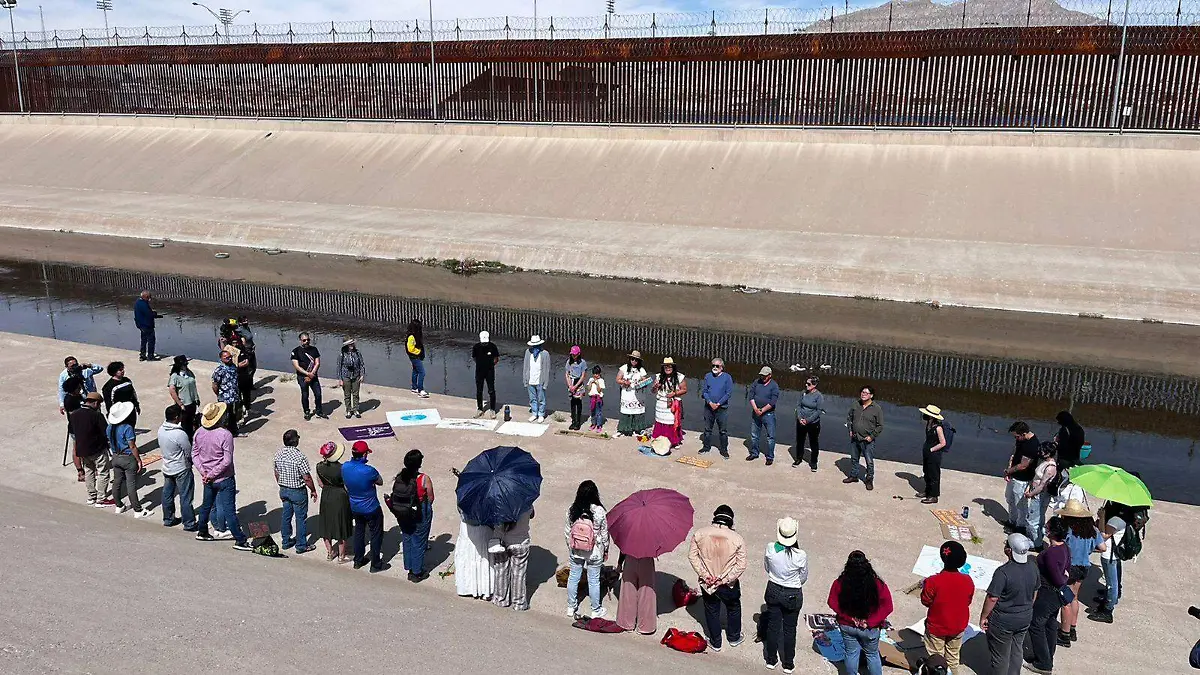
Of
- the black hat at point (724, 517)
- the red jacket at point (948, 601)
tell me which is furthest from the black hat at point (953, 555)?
the black hat at point (724, 517)

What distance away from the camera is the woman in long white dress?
832 cm

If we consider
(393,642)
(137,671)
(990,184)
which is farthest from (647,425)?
(990,184)

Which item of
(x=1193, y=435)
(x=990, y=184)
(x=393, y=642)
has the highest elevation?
(x=990, y=184)

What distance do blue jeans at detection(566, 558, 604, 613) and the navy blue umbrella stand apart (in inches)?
28.0

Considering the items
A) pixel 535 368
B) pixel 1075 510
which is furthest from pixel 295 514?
pixel 1075 510

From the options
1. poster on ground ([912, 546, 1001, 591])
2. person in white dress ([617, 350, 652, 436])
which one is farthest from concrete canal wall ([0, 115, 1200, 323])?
poster on ground ([912, 546, 1001, 591])

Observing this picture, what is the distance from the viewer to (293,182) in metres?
39.4

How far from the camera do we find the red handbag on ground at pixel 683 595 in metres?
8.55

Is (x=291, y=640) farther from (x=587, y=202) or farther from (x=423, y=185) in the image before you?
(x=423, y=185)

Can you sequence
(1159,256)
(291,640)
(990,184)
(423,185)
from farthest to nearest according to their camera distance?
(423,185)
(990,184)
(1159,256)
(291,640)

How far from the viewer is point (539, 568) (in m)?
9.30

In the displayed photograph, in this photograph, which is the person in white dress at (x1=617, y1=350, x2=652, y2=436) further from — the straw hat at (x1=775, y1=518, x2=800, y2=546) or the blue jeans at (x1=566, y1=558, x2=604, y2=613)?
the straw hat at (x1=775, y1=518, x2=800, y2=546)

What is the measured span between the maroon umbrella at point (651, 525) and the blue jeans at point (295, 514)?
11.3 feet

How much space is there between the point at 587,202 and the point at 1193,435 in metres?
21.8
